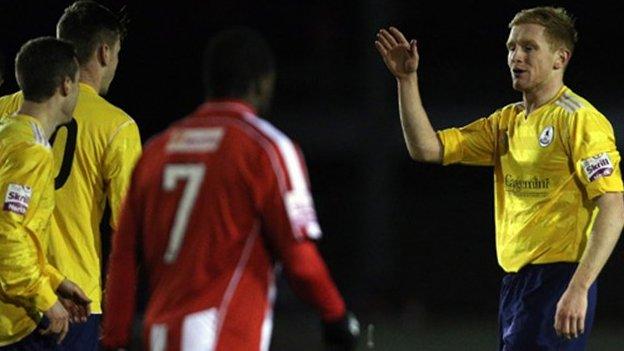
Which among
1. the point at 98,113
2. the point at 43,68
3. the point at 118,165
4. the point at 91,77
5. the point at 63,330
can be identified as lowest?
the point at 63,330

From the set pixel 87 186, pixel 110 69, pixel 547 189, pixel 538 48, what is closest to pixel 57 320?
pixel 87 186

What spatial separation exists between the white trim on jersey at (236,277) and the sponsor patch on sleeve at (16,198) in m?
1.35

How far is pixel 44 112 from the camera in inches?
217

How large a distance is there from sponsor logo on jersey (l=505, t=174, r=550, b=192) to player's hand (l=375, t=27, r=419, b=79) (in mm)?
640

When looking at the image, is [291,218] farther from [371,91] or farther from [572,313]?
[371,91]

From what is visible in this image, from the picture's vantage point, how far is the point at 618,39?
63.1ft

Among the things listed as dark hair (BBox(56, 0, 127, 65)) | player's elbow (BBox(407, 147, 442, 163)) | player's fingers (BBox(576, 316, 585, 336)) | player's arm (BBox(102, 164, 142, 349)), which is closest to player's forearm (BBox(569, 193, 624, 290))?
player's fingers (BBox(576, 316, 585, 336))

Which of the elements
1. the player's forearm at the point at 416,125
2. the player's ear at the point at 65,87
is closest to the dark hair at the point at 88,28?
the player's ear at the point at 65,87

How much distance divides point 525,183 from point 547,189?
0.12 metres

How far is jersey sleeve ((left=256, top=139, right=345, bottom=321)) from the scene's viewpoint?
4156mm

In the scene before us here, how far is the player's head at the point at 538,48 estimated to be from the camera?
611 centimetres

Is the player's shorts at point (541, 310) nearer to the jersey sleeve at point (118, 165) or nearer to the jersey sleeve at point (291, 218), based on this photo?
the jersey sleeve at point (118, 165)

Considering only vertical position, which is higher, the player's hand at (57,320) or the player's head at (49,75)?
the player's head at (49,75)

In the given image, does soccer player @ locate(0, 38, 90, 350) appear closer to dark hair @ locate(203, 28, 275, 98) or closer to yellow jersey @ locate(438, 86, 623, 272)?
dark hair @ locate(203, 28, 275, 98)
